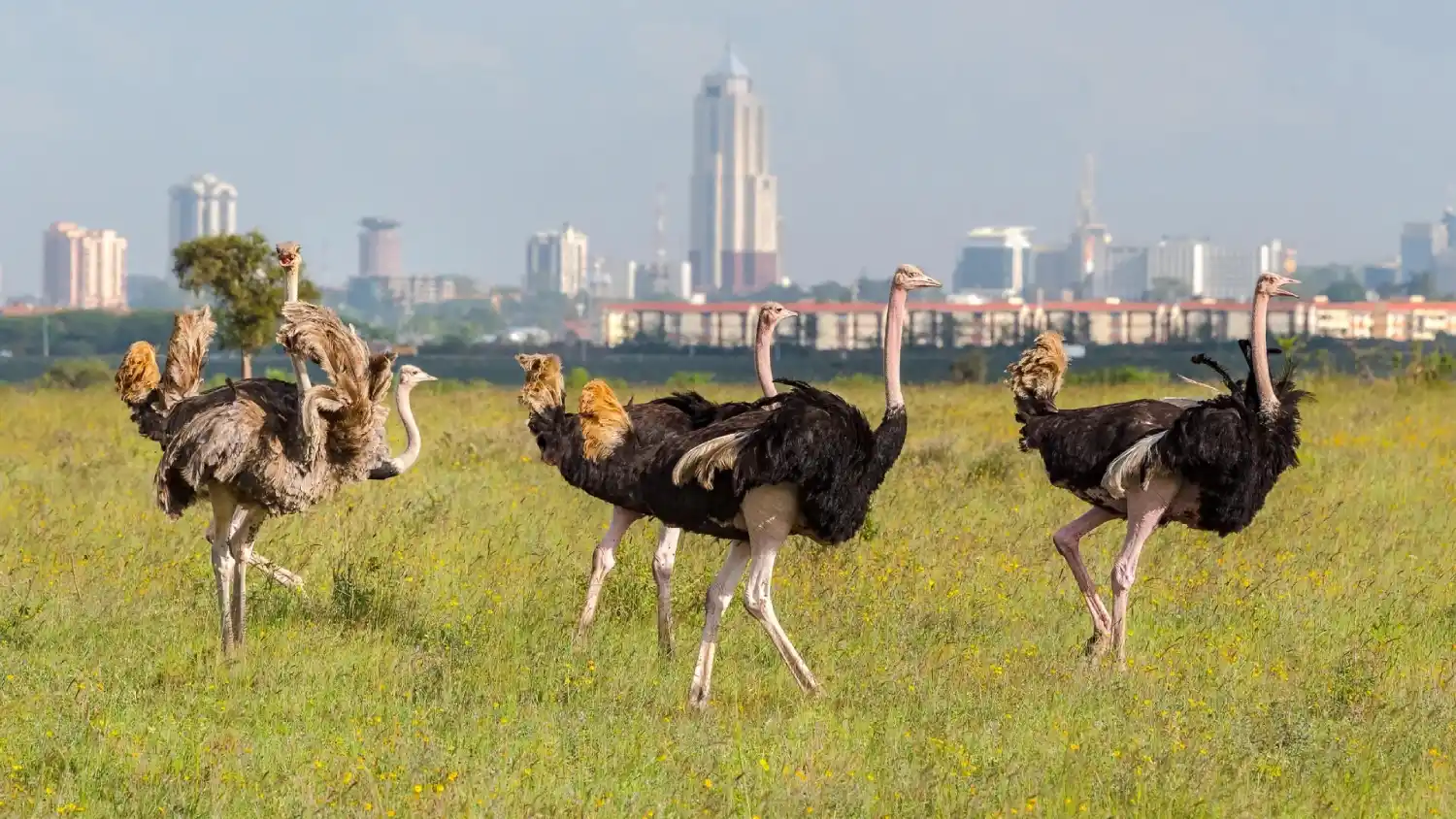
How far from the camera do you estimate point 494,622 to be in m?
9.98

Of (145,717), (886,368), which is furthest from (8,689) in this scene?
(886,368)

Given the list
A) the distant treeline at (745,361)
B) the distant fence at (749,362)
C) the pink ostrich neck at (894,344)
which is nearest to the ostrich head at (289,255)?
the pink ostrich neck at (894,344)

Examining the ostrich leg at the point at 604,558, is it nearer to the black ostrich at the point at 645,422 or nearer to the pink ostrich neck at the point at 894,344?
the black ostrich at the point at 645,422

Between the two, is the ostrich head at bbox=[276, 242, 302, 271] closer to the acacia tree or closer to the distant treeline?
the acacia tree

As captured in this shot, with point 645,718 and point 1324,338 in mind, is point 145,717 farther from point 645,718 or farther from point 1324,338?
point 1324,338

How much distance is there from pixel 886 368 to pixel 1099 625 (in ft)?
6.07

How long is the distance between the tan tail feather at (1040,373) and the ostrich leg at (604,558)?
1980 mm

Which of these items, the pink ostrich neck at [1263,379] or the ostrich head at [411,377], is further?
the ostrich head at [411,377]

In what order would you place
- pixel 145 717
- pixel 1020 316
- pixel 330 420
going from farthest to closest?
pixel 1020 316, pixel 330 420, pixel 145 717

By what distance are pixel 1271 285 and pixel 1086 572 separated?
68.1 inches

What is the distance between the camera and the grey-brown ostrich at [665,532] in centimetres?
952

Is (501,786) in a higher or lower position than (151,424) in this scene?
lower

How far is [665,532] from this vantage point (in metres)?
10.1

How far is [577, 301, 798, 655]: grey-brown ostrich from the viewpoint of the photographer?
9516 millimetres
